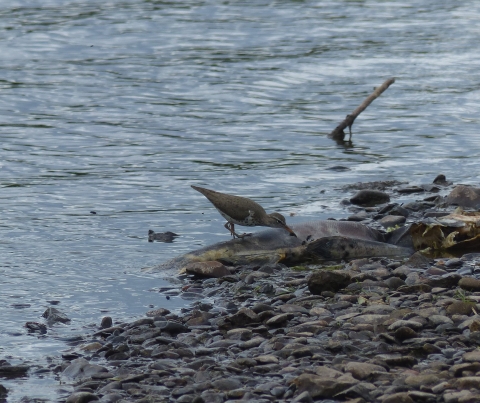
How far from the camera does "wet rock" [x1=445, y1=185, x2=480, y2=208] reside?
11008 mm

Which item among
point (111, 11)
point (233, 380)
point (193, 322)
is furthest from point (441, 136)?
point (111, 11)

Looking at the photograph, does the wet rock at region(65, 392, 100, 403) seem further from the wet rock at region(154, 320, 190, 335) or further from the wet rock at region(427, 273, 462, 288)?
the wet rock at region(427, 273, 462, 288)

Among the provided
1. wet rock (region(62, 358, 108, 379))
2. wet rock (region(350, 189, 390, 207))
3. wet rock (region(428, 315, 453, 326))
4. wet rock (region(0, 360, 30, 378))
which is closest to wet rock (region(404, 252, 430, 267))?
wet rock (region(428, 315, 453, 326))

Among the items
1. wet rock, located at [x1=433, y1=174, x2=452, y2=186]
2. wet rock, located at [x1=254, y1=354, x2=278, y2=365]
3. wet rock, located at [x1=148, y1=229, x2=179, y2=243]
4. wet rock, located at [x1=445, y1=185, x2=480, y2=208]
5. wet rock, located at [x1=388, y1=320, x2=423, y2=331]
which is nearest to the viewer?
wet rock, located at [x1=254, y1=354, x2=278, y2=365]

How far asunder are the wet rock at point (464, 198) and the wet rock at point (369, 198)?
81cm

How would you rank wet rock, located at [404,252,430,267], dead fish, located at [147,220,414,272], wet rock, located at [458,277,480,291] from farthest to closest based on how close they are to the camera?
1. dead fish, located at [147,220,414,272]
2. wet rock, located at [404,252,430,267]
3. wet rock, located at [458,277,480,291]

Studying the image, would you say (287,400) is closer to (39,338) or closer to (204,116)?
(39,338)

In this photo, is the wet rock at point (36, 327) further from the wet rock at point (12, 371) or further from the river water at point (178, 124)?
the wet rock at point (12, 371)

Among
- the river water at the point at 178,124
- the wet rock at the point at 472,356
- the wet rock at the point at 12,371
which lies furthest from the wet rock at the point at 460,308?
the wet rock at the point at 12,371

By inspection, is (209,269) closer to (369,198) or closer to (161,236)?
(161,236)

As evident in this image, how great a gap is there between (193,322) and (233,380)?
142 cm

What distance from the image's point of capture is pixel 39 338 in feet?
24.0

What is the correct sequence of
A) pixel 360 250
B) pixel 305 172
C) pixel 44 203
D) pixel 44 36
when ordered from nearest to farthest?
1. pixel 360 250
2. pixel 44 203
3. pixel 305 172
4. pixel 44 36

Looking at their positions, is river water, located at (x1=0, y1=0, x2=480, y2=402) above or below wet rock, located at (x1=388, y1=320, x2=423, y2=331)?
below
